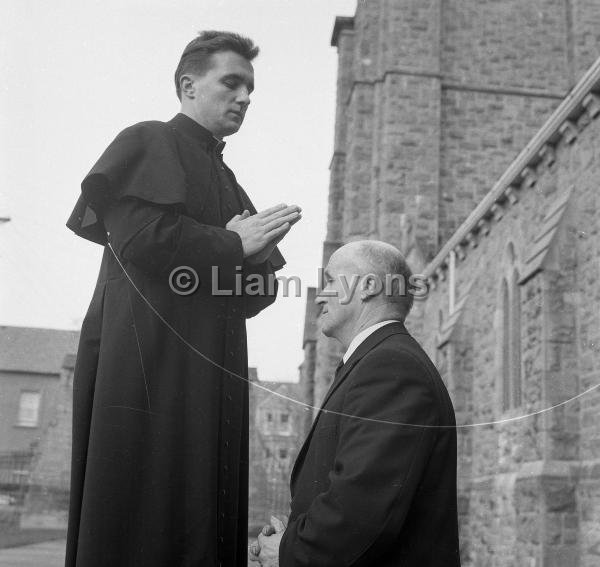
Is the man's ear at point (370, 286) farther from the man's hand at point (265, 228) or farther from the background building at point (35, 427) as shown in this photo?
the background building at point (35, 427)

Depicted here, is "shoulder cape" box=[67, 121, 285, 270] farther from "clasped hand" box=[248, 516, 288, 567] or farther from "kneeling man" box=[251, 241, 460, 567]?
"clasped hand" box=[248, 516, 288, 567]

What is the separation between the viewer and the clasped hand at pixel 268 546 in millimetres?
2027

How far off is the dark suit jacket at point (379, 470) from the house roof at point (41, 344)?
24.1 inches

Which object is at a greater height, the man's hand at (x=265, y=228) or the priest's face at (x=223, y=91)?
the priest's face at (x=223, y=91)

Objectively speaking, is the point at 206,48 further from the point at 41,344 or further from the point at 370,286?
the point at 41,344

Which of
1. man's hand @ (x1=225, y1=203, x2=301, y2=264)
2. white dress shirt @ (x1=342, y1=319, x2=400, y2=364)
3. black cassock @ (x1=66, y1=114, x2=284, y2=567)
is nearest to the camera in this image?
black cassock @ (x1=66, y1=114, x2=284, y2=567)

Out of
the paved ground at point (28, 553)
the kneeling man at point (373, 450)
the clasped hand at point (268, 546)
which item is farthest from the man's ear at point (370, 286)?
the paved ground at point (28, 553)

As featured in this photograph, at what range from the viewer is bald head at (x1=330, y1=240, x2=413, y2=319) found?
6.90ft

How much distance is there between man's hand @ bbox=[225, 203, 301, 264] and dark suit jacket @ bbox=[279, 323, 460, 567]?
0.38 metres

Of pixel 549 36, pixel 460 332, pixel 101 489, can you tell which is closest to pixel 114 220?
pixel 101 489

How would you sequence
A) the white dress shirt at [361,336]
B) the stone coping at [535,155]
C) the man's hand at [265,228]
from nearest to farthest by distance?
the man's hand at [265,228], the white dress shirt at [361,336], the stone coping at [535,155]

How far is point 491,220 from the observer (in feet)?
42.1

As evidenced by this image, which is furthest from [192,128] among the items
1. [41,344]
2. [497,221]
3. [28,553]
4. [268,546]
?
[497,221]

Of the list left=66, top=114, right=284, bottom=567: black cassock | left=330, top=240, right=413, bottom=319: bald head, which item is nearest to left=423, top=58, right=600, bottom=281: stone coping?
left=330, top=240, right=413, bottom=319: bald head
